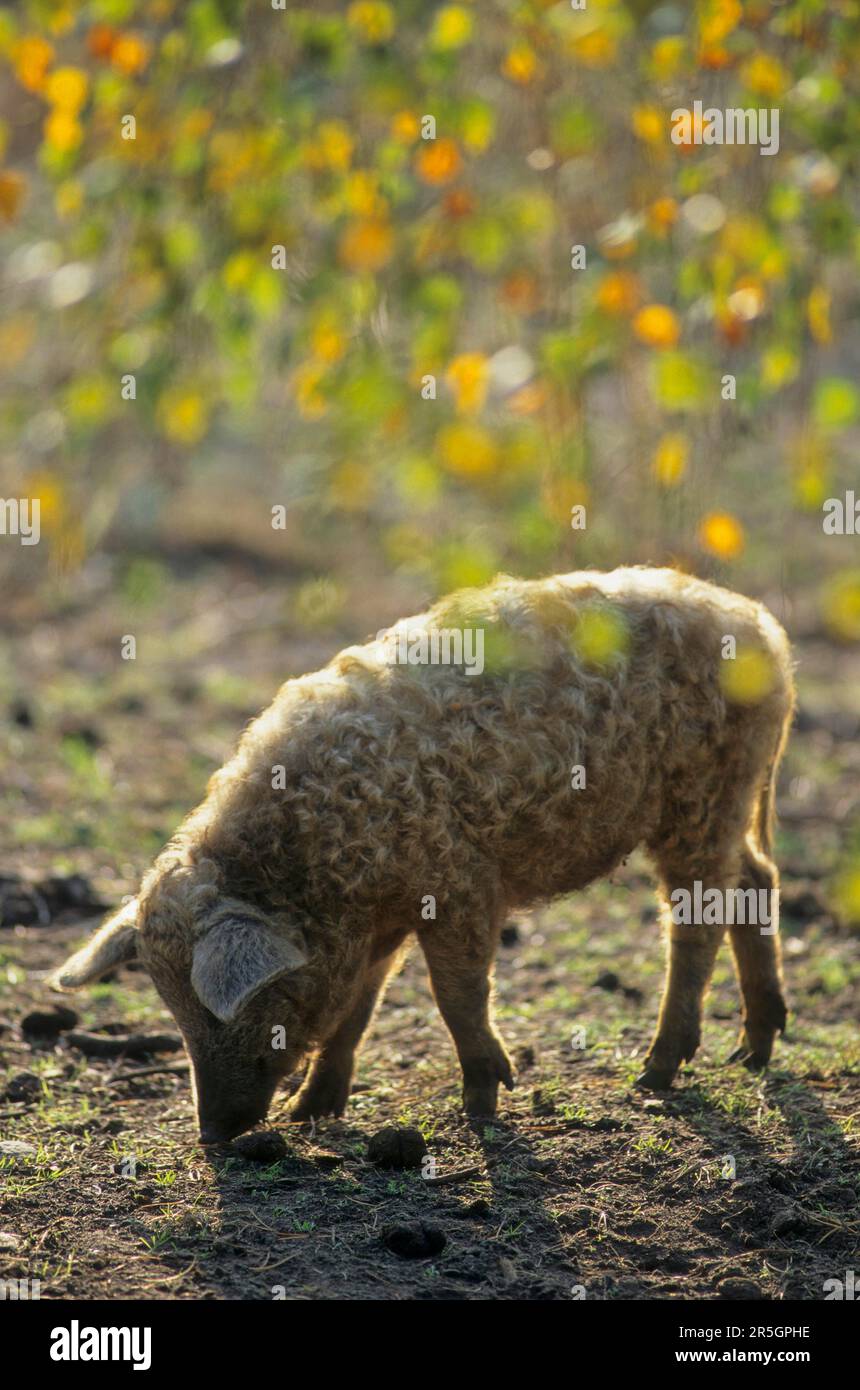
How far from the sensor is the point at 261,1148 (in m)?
5.33

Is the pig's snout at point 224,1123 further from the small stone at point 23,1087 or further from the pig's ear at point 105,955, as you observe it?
the small stone at point 23,1087

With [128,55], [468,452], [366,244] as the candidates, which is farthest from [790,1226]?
[128,55]

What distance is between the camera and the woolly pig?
17.7ft

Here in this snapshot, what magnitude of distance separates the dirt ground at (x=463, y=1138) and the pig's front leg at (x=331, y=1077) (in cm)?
8

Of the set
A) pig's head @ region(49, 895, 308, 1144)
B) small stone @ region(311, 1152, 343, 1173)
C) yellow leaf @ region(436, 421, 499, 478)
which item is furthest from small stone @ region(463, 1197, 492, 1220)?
yellow leaf @ region(436, 421, 499, 478)

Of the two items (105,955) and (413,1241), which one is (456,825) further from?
(413,1241)

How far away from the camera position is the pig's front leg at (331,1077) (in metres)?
5.79

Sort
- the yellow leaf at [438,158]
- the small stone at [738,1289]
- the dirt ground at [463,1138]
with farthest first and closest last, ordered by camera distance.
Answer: the yellow leaf at [438,158], the dirt ground at [463,1138], the small stone at [738,1289]

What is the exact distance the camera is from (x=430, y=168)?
598cm

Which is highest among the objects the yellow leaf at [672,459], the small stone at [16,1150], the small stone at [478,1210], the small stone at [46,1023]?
the yellow leaf at [672,459]

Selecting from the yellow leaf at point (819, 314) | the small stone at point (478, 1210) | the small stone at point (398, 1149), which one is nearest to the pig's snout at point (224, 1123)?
the small stone at point (398, 1149)

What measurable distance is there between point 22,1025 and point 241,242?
3.11 m

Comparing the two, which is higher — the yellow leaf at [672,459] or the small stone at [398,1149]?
the yellow leaf at [672,459]

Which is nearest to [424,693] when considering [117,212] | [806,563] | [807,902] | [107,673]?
[117,212]
